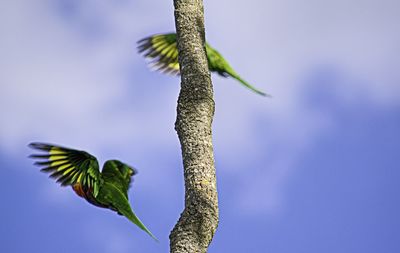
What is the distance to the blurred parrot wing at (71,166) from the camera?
3.50 meters

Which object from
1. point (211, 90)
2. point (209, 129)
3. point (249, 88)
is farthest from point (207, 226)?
point (249, 88)

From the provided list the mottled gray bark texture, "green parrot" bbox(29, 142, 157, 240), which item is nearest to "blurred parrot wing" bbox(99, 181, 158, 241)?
"green parrot" bbox(29, 142, 157, 240)

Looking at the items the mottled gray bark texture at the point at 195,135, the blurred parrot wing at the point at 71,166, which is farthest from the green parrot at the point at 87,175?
the mottled gray bark texture at the point at 195,135

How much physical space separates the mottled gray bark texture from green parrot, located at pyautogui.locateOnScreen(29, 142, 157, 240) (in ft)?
2.77

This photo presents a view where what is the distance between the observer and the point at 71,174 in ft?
11.8

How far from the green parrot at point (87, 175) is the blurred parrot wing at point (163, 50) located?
4.51 ft

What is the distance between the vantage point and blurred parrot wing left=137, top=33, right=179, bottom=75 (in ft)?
16.0

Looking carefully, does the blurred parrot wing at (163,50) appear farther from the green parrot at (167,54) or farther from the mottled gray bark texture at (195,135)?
the mottled gray bark texture at (195,135)

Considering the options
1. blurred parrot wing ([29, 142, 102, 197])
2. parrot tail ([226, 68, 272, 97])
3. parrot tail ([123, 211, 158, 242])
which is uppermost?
parrot tail ([226, 68, 272, 97])

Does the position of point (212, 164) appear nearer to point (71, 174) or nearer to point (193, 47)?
point (193, 47)

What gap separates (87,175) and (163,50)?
1.85 m

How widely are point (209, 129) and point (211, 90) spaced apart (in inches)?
9.6

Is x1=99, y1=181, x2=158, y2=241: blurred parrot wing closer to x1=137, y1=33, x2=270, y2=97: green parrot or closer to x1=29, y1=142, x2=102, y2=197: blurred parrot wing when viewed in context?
x1=29, y1=142, x2=102, y2=197: blurred parrot wing

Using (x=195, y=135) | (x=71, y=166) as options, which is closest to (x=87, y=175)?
(x=71, y=166)
